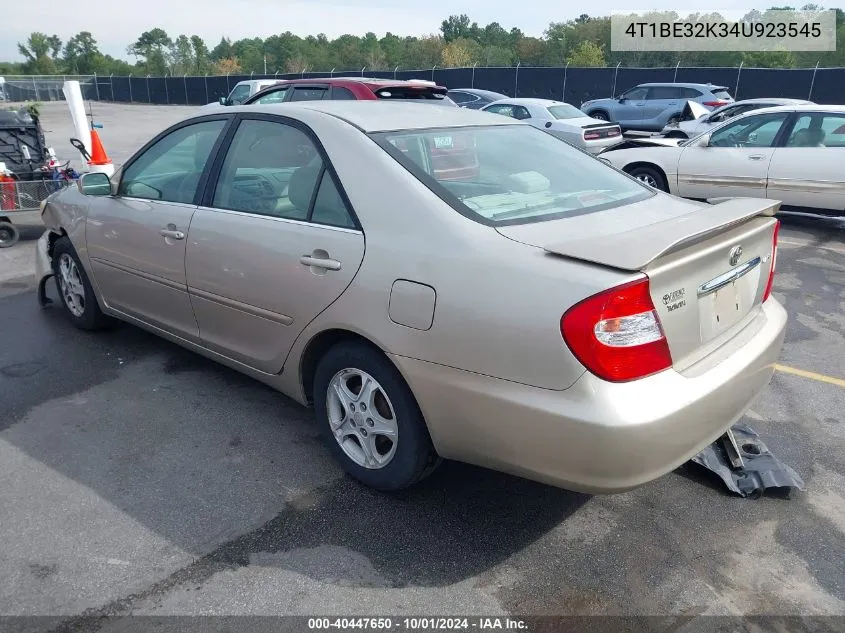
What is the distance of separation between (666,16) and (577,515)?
39434 mm

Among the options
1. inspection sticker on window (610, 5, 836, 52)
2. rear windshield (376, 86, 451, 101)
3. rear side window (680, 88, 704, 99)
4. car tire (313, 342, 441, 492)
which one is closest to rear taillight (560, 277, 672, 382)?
car tire (313, 342, 441, 492)

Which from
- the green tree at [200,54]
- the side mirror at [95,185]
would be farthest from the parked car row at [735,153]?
the green tree at [200,54]

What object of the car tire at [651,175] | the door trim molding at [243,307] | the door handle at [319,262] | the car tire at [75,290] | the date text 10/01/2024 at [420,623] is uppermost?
the door handle at [319,262]

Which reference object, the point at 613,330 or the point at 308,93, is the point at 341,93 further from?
the point at 613,330

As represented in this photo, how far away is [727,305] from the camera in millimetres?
2707

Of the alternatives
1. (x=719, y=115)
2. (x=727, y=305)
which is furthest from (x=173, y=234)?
(x=719, y=115)

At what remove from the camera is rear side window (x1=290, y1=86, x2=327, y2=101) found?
9.93 m

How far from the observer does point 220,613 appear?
2.36 m

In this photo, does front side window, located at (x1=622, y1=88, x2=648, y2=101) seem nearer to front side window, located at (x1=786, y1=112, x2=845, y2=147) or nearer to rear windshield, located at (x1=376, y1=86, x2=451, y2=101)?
rear windshield, located at (x1=376, y1=86, x2=451, y2=101)

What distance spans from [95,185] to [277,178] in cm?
163

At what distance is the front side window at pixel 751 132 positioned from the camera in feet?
27.9

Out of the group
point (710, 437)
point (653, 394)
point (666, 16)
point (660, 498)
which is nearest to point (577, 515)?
A: point (660, 498)

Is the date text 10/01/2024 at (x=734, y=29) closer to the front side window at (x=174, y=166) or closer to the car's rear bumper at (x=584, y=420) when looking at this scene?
the front side window at (x=174, y=166)

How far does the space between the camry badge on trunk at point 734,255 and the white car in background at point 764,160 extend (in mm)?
5316
